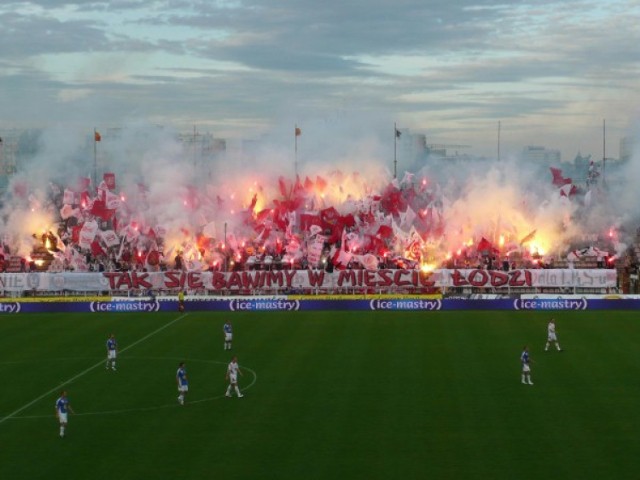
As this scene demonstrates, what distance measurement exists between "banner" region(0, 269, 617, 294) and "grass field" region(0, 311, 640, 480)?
15.6 m

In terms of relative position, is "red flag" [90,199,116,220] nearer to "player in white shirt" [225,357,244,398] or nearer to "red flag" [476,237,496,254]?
"red flag" [476,237,496,254]

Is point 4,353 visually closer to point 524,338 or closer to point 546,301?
point 524,338

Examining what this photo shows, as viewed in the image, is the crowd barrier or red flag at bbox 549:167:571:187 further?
red flag at bbox 549:167:571:187

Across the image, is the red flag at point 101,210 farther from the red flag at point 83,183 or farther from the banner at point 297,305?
the banner at point 297,305

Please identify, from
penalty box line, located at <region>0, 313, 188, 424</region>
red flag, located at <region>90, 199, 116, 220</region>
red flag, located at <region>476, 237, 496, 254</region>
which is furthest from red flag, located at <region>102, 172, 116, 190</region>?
penalty box line, located at <region>0, 313, 188, 424</region>

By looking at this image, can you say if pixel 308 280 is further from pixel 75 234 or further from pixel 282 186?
pixel 282 186

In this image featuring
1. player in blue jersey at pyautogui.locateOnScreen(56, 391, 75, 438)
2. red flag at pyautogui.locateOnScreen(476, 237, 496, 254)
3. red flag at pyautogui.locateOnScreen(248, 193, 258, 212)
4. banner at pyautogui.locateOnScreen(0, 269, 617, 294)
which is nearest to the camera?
player in blue jersey at pyautogui.locateOnScreen(56, 391, 75, 438)

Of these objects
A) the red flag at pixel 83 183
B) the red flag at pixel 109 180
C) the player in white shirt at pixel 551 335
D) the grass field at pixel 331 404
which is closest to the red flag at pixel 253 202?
the red flag at pixel 109 180

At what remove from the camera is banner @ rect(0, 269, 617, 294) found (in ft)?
249

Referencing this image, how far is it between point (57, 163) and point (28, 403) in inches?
2772

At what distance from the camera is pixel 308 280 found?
253 ft

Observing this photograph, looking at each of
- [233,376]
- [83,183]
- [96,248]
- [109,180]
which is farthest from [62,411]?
[83,183]

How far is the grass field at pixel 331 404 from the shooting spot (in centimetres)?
2995

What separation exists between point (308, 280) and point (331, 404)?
3961cm
